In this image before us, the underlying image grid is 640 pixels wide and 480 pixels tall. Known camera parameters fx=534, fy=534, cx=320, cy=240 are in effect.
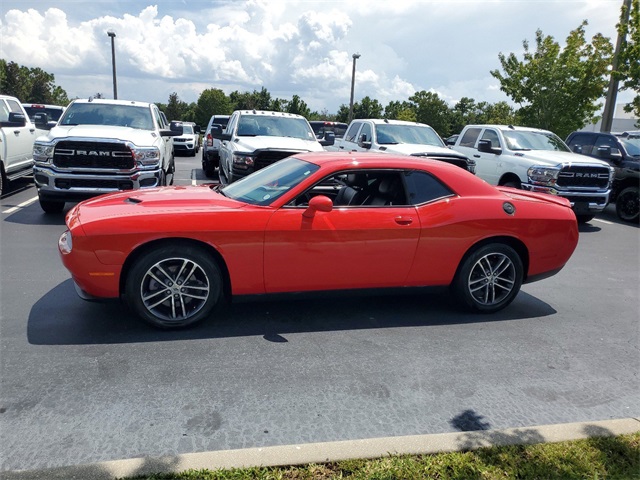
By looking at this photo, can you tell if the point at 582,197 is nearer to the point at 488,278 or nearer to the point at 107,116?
the point at 488,278

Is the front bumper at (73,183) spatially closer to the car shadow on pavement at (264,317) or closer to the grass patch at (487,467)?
the car shadow on pavement at (264,317)

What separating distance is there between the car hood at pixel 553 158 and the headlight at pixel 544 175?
166 millimetres

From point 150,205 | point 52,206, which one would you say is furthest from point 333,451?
point 52,206

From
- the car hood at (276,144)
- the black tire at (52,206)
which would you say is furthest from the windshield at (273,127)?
the black tire at (52,206)

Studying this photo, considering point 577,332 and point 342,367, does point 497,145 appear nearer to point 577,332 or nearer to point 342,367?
point 577,332

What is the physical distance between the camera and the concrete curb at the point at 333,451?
2.66 meters

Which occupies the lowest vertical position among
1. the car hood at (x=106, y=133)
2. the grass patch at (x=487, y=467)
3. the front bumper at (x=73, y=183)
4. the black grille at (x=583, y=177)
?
the grass patch at (x=487, y=467)

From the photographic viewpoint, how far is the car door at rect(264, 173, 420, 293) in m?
4.62

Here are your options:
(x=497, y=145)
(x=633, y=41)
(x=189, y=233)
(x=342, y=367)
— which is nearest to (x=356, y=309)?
(x=342, y=367)

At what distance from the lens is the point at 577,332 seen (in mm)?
5090

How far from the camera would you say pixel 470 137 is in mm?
13383

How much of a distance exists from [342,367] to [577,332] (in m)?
2.51

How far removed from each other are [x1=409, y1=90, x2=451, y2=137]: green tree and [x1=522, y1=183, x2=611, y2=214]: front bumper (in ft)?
129

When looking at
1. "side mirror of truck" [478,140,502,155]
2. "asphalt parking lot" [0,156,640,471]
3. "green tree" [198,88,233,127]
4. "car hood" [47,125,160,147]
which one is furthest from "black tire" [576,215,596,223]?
"green tree" [198,88,233,127]
